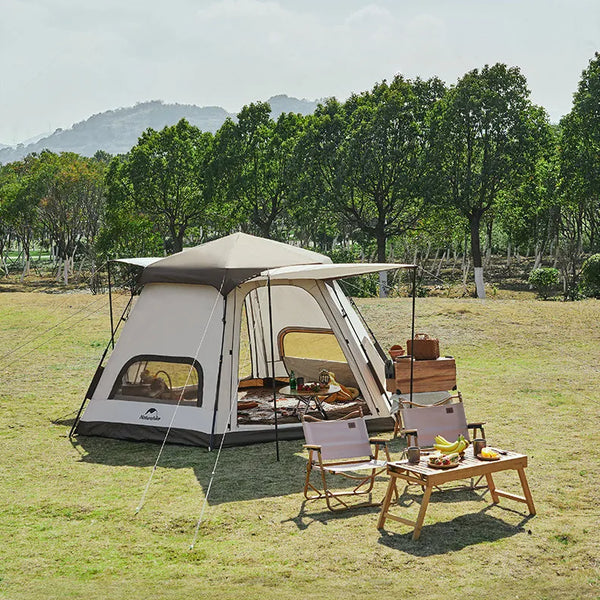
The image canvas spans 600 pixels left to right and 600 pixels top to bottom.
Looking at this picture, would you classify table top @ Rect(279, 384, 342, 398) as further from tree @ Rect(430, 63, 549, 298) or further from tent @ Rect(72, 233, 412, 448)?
tree @ Rect(430, 63, 549, 298)

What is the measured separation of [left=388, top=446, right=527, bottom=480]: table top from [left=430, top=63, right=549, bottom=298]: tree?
22983mm

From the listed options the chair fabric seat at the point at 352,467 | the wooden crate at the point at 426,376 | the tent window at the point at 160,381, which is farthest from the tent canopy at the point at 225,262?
the chair fabric seat at the point at 352,467

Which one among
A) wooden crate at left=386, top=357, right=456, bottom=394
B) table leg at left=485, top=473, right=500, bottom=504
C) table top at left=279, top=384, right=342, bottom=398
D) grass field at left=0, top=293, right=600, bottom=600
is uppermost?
wooden crate at left=386, top=357, right=456, bottom=394

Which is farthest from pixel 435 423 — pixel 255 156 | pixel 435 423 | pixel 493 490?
pixel 255 156

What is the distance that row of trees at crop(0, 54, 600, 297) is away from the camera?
29781 mm

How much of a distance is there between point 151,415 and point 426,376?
3710 millimetres

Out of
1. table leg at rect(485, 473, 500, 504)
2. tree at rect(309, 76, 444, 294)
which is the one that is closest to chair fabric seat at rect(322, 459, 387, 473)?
table leg at rect(485, 473, 500, 504)

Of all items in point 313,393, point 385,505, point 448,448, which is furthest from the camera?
point 313,393

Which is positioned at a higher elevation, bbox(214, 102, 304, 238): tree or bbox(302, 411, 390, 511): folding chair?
bbox(214, 102, 304, 238): tree

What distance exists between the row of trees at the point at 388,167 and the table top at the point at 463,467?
23238 mm

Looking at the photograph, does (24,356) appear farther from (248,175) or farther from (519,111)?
(248,175)

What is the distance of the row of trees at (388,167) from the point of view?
97.7 ft

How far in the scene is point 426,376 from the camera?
35.0ft

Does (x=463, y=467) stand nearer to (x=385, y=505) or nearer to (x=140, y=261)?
(x=385, y=505)
